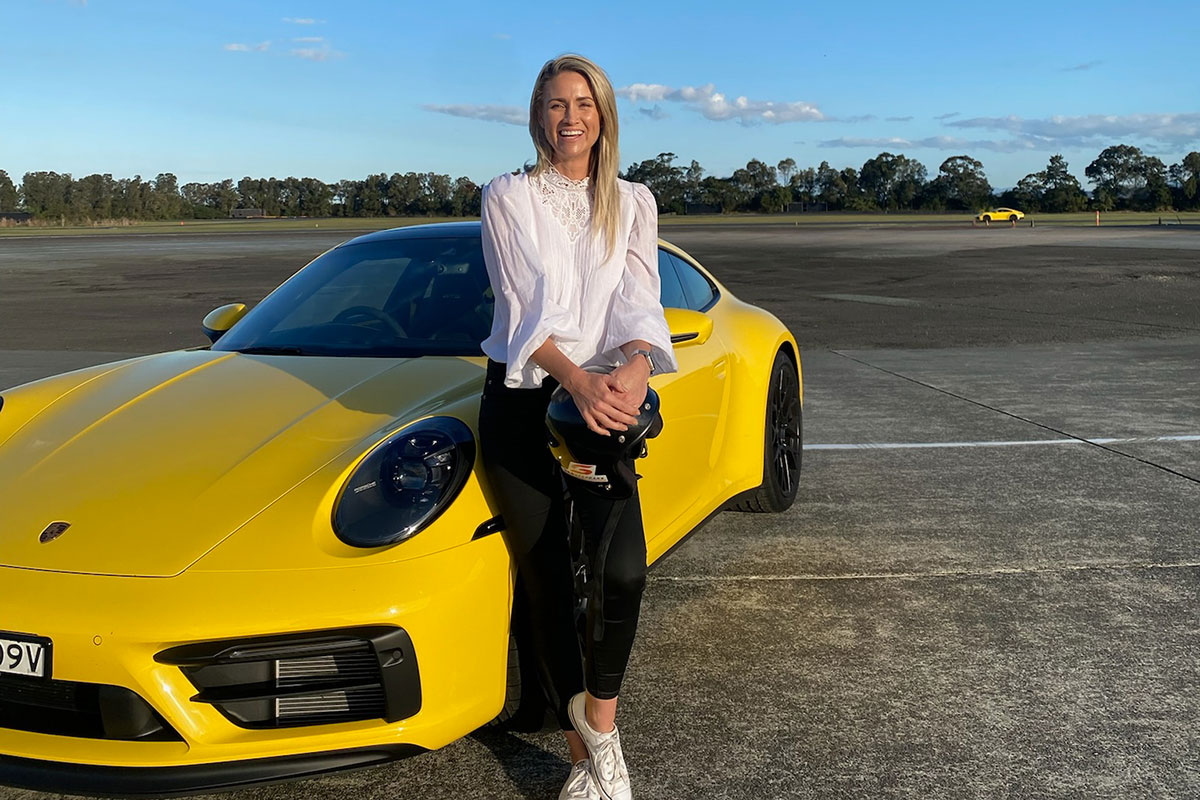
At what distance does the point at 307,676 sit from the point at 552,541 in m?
0.60

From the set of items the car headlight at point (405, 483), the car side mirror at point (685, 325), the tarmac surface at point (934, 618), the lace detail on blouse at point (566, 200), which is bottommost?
the tarmac surface at point (934, 618)

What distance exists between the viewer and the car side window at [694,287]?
4363 mm

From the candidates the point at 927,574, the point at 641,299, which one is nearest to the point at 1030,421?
the point at 927,574

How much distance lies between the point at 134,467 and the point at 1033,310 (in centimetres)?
1451

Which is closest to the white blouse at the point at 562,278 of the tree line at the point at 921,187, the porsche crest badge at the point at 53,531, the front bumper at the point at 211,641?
the front bumper at the point at 211,641

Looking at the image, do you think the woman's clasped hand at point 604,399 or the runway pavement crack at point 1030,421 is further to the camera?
the runway pavement crack at point 1030,421

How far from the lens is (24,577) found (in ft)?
7.56

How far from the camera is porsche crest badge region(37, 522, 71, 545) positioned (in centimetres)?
244

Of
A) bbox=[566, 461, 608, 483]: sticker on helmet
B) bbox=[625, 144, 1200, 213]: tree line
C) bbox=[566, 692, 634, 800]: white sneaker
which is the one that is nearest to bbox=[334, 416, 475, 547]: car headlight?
bbox=[566, 461, 608, 483]: sticker on helmet

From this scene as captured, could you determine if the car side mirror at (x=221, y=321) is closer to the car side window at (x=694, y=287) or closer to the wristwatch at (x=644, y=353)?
the car side window at (x=694, y=287)

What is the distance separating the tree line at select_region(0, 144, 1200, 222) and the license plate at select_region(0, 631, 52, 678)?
352 feet

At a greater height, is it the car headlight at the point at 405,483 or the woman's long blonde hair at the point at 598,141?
the woman's long blonde hair at the point at 598,141

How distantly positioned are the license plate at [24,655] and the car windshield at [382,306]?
1486 mm

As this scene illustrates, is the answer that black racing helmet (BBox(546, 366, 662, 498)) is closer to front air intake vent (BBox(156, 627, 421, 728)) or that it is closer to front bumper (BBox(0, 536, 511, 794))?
front bumper (BBox(0, 536, 511, 794))
